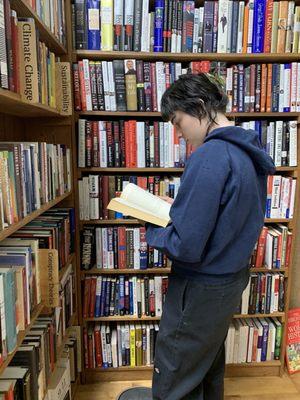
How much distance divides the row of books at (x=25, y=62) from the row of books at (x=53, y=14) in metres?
0.10

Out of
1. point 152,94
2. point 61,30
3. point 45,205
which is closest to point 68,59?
point 61,30

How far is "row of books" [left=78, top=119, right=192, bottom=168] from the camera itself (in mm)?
1624

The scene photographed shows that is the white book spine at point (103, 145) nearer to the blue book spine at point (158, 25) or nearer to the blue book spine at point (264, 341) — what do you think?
the blue book spine at point (158, 25)

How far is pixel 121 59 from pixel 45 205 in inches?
32.5

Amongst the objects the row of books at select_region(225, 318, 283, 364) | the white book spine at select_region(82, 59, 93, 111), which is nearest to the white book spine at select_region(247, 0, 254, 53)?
the white book spine at select_region(82, 59, 93, 111)

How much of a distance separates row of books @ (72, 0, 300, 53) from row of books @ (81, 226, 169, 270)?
86cm

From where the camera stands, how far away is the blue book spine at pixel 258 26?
1563 millimetres

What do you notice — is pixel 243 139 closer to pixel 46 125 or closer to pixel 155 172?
pixel 155 172

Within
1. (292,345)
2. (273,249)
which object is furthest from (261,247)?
(292,345)

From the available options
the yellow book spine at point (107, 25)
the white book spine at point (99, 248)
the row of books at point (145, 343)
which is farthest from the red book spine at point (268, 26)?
the row of books at point (145, 343)

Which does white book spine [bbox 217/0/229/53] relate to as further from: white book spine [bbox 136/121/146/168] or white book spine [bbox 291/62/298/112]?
white book spine [bbox 136/121/146/168]

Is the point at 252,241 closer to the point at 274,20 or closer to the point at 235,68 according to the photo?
the point at 235,68

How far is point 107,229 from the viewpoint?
5.60ft

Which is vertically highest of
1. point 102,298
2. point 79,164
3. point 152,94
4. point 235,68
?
point 235,68
